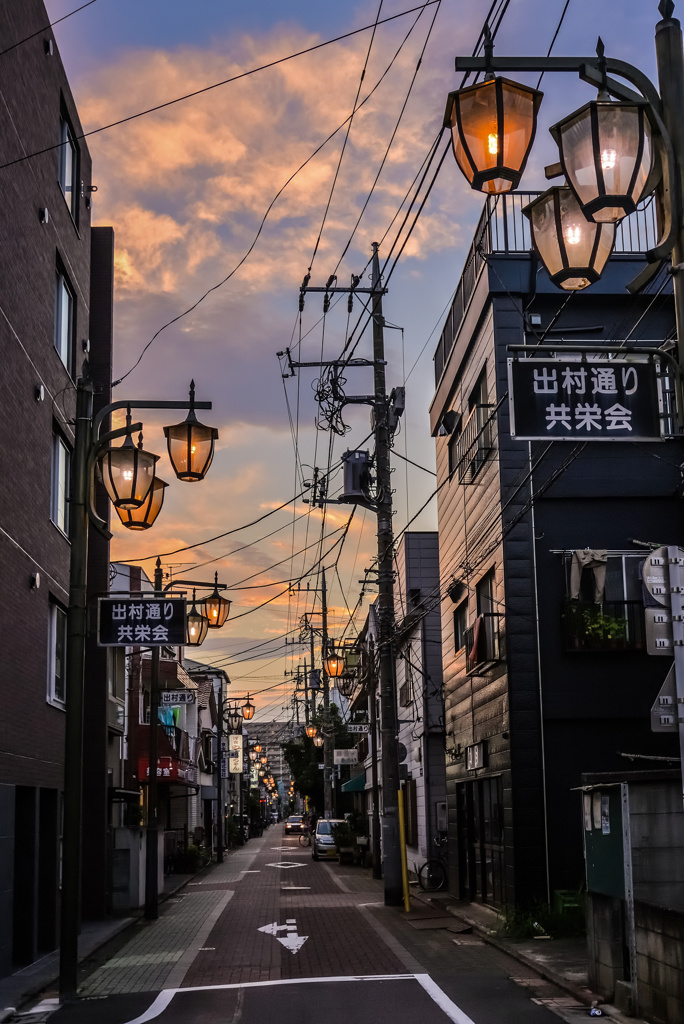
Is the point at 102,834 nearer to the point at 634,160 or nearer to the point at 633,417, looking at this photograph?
the point at 633,417

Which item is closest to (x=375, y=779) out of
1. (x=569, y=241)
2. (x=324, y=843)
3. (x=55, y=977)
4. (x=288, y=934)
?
(x=324, y=843)

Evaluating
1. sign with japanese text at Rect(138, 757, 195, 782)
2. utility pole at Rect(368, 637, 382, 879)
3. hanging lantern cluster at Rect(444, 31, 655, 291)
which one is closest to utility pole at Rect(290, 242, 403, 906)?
utility pole at Rect(368, 637, 382, 879)

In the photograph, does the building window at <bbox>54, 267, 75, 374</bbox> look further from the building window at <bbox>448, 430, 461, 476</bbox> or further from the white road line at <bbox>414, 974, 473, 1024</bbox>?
the white road line at <bbox>414, 974, 473, 1024</bbox>

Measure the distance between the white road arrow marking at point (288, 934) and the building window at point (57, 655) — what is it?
570cm

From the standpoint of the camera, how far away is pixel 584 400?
8438 mm

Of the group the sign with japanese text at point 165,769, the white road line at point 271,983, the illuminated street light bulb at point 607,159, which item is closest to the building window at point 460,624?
the white road line at point 271,983

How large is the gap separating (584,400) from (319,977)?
9729 millimetres

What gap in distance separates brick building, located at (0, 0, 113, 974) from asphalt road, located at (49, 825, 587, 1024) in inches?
79.7

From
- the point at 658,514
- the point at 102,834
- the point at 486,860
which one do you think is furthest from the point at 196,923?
the point at 658,514

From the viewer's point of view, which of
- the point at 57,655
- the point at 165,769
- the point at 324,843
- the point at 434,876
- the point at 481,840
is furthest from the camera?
the point at 324,843

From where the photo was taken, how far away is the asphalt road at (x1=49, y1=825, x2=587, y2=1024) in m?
12.1

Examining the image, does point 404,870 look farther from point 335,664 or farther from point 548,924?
point 335,664

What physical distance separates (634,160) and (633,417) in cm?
204

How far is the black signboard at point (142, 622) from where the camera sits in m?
18.0
